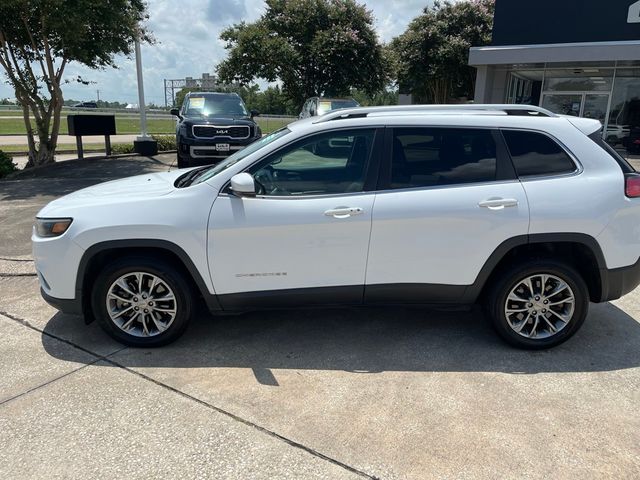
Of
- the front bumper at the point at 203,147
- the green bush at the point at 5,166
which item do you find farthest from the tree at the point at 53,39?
the front bumper at the point at 203,147

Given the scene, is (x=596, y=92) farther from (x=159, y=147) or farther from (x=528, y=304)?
(x=528, y=304)

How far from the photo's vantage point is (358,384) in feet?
11.1

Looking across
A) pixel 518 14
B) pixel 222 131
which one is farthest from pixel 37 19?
pixel 518 14

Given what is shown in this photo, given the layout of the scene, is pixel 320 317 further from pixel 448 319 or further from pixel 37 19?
pixel 37 19

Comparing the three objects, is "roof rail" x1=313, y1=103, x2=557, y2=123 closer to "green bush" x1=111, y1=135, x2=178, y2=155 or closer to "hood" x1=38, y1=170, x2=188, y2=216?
"hood" x1=38, y1=170, x2=188, y2=216

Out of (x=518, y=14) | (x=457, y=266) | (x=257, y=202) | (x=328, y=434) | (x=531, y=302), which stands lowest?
(x=328, y=434)

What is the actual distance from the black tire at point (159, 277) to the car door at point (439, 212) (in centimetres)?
137

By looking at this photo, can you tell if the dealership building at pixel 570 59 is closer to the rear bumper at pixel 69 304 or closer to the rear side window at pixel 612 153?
the rear side window at pixel 612 153

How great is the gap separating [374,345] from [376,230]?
3.12 ft

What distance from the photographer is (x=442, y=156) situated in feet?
12.2

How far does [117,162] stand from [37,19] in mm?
4042

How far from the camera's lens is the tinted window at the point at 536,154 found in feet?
12.1

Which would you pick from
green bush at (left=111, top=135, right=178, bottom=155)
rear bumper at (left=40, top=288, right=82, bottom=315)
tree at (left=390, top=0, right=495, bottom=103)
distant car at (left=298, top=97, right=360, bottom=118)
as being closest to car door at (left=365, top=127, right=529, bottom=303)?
rear bumper at (left=40, top=288, right=82, bottom=315)

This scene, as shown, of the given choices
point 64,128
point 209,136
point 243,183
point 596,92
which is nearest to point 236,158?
point 243,183
